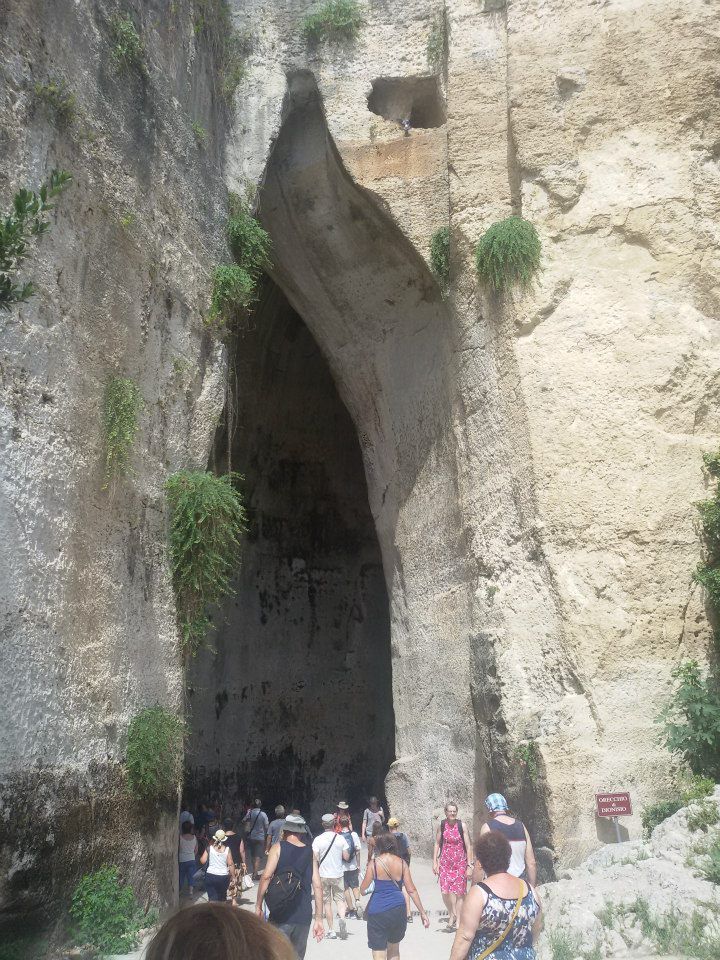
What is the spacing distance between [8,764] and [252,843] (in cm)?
542

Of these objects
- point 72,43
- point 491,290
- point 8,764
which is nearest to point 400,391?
point 491,290

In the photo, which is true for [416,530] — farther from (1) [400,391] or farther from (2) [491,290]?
(2) [491,290]

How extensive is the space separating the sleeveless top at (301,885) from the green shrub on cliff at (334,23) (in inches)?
396

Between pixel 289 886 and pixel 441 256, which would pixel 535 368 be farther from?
pixel 289 886

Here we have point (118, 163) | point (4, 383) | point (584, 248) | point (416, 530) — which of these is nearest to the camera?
point (4, 383)

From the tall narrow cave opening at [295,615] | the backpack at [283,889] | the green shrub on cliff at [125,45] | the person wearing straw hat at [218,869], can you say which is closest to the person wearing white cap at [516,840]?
the backpack at [283,889]

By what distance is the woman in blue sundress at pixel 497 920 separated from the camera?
3.32m

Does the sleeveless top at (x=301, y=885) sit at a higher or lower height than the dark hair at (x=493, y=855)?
lower

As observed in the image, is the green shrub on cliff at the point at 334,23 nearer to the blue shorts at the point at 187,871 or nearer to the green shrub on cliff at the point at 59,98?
the green shrub on cliff at the point at 59,98

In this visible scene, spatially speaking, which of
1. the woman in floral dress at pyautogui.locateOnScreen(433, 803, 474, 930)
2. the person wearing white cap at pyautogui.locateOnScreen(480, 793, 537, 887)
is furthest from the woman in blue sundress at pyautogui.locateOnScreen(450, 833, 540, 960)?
the woman in floral dress at pyautogui.locateOnScreen(433, 803, 474, 930)

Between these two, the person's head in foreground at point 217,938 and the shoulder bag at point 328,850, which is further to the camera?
the shoulder bag at point 328,850

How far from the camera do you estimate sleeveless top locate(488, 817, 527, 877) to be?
18.5 feet

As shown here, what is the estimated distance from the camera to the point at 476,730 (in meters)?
9.57

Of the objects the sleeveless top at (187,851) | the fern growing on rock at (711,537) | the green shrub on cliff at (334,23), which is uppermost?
the green shrub on cliff at (334,23)
